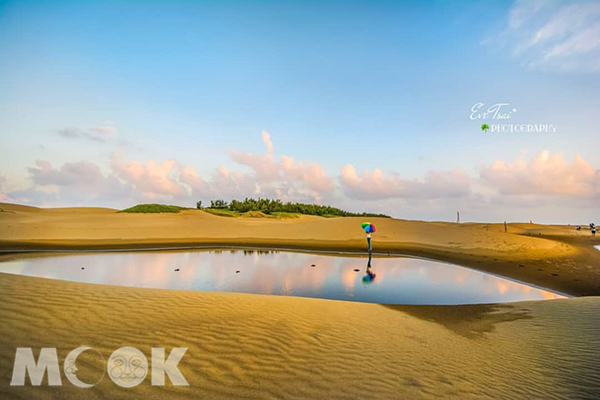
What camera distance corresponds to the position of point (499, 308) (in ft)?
30.7

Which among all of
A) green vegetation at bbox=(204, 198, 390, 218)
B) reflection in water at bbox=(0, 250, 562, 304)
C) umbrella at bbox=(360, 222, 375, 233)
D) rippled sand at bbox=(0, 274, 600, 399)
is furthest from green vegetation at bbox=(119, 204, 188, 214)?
rippled sand at bbox=(0, 274, 600, 399)

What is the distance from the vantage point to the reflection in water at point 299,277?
11320mm

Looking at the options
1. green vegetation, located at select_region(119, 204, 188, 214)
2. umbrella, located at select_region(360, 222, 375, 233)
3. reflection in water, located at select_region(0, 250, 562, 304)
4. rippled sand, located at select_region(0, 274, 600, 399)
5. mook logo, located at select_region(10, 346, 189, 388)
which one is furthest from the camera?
green vegetation, located at select_region(119, 204, 188, 214)

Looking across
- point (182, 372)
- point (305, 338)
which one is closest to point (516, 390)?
point (305, 338)

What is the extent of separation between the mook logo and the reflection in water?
6.79 metres

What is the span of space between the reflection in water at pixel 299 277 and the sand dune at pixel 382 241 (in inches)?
117

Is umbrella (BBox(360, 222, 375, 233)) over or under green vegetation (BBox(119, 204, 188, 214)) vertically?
under

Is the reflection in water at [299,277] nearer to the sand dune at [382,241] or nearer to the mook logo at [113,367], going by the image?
the sand dune at [382,241]

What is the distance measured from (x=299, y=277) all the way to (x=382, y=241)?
1899 centimetres

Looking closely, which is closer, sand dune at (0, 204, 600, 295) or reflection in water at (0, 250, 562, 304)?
reflection in water at (0, 250, 562, 304)

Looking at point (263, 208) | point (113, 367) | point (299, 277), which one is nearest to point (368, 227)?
point (299, 277)

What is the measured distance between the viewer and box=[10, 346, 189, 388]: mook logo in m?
3.68

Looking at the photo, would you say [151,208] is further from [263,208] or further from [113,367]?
[113,367]

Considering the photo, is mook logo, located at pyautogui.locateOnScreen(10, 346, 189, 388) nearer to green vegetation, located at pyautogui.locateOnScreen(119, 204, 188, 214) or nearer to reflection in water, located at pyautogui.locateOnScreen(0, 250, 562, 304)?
reflection in water, located at pyautogui.locateOnScreen(0, 250, 562, 304)
